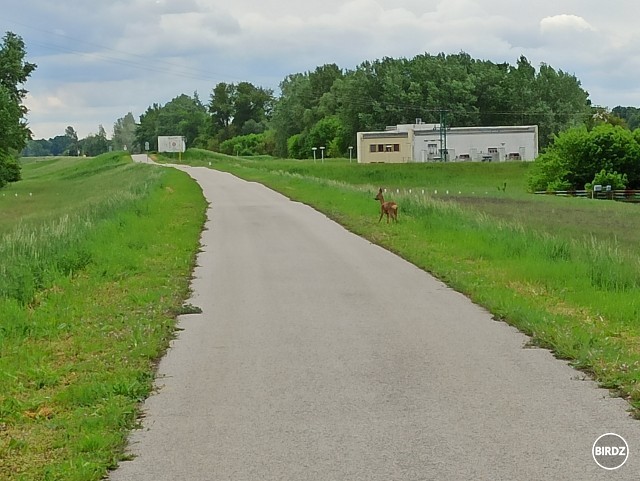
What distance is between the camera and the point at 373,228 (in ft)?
74.3

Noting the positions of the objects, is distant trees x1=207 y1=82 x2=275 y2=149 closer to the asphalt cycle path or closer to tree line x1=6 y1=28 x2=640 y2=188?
tree line x1=6 y1=28 x2=640 y2=188

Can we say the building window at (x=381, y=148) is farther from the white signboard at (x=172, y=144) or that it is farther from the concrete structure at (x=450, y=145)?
the white signboard at (x=172, y=144)

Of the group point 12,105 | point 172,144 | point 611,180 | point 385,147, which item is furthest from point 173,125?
point 611,180

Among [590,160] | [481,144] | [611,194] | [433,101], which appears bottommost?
[611,194]

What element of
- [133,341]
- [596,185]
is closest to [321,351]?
[133,341]

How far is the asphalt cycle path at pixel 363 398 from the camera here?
5.68 m

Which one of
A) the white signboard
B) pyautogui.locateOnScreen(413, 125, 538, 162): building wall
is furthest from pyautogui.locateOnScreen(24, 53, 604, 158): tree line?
the white signboard

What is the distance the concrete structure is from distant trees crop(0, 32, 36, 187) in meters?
38.3

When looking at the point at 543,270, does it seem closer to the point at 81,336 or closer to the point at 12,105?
the point at 81,336

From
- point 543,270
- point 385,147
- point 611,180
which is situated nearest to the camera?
point 543,270

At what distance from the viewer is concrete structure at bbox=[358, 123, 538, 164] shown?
99938mm

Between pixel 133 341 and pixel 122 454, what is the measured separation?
11.5ft

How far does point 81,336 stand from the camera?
9820mm

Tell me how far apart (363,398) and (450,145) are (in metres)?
95.3
